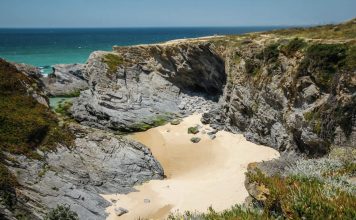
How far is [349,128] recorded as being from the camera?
82.8 feet

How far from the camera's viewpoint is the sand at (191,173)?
2391 centimetres

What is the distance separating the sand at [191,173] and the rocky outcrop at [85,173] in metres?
1.14

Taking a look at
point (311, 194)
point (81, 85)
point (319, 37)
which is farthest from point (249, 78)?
point (81, 85)

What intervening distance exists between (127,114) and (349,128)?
23.5 m

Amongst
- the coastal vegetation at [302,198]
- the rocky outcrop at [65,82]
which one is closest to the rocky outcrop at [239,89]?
the coastal vegetation at [302,198]

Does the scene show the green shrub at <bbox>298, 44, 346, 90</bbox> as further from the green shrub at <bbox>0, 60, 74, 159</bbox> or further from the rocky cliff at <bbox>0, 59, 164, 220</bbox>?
the green shrub at <bbox>0, 60, 74, 159</bbox>

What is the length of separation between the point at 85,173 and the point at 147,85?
72.3 ft

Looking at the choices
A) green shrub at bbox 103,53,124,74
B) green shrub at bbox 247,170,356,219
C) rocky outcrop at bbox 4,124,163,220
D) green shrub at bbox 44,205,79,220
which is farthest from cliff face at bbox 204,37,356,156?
green shrub at bbox 44,205,79,220

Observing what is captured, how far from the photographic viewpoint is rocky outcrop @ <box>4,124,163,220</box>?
74.1 feet

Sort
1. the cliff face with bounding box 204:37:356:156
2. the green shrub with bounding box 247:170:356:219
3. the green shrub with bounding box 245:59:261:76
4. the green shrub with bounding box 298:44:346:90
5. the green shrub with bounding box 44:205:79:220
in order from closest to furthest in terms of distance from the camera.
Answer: the green shrub with bounding box 247:170:356:219 → the green shrub with bounding box 44:205:79:220 → the cliff face with bounding box 204:37:356:156 → the green shrub with bounding box 298:44:346:90 → the green shrub with bounding box 245:59:261:76

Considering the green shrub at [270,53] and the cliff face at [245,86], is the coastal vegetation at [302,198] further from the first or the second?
the green shrub at [270,53]

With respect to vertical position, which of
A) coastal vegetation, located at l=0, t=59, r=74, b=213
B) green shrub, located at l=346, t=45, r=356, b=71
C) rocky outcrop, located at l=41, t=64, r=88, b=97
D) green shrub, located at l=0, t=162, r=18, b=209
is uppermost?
green shrub, located at l=346, t=45, r=356, b=71

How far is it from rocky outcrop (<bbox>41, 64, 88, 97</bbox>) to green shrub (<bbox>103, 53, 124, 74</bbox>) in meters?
10.8

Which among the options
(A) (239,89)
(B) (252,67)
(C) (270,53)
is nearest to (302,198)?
(C) (270,53)
